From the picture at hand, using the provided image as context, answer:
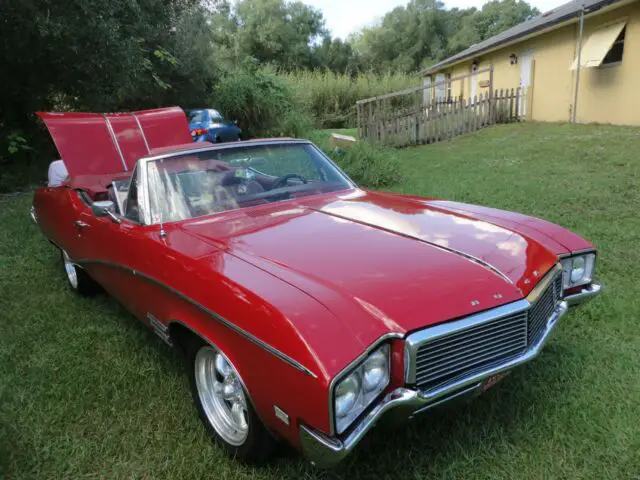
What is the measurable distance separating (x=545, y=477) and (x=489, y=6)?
203ft

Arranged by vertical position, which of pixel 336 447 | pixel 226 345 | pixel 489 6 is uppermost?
pixel 489 6

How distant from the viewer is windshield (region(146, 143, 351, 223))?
3.03m

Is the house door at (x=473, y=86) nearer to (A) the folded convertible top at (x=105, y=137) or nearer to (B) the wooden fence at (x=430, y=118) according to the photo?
(B) the wooden fence at (x=430, y=118)

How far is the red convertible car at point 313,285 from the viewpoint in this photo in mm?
1739

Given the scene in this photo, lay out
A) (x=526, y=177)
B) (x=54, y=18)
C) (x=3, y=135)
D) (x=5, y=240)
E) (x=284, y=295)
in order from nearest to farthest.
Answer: (x=284, y=295)
(x=5, y=240)
(x=526, y=177)
(x=54, y=18)
(x=3, y=135)

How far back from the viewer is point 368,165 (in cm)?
879

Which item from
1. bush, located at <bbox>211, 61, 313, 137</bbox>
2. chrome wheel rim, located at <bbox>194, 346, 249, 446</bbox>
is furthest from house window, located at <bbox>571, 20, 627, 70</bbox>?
chrome wheel rim, located at <bbox>194, 346, 249, 446</bbox>

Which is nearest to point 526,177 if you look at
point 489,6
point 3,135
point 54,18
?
point 54,18

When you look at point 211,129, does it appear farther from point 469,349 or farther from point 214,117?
point 469,349

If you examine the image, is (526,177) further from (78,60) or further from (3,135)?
(3,135)

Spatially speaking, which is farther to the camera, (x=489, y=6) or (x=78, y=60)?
(x=489, y=6)

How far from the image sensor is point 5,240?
20.0 ft

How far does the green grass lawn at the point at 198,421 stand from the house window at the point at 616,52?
905 cm

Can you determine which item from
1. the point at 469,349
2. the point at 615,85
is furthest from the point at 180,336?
the point at 615,85
